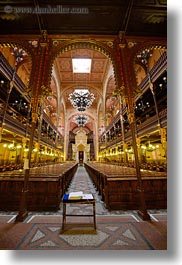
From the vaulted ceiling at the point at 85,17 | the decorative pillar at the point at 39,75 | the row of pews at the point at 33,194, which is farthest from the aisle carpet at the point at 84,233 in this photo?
the vaulted ceiling at the point at 85,17

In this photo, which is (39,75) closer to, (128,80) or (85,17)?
(85,17)

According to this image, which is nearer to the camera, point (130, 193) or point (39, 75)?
point (39, 75)

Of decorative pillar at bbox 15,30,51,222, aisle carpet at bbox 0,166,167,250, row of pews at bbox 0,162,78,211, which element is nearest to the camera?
aisle carpet at bbox 0,166,167,250

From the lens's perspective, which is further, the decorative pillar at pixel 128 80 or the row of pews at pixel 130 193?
the row of pews at pixel 130 193

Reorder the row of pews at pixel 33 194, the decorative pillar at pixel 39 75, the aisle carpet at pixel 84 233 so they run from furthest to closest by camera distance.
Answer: the row of pews at pixel 33 194 < the decorative pillar at pixel 39 75 < the aisle carpet at pixel 84 233

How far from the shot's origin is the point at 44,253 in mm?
1952

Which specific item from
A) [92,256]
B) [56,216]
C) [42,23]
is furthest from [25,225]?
[42,23]

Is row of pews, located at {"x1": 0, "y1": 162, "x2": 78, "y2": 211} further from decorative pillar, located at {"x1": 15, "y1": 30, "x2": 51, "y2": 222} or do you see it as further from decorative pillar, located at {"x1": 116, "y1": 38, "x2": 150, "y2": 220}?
decorative pillar, located at {"x1": 116, "y1": 38, "x2": 150, "y2": 220}

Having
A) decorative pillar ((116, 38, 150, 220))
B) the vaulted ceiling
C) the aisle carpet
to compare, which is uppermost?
the vaulted ceiling

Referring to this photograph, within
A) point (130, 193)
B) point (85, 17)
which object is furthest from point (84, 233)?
point (85, 17)

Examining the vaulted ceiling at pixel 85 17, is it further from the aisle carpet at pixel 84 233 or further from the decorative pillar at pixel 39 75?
the aisle carpet at pixel 84 233

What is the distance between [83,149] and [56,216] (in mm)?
31247

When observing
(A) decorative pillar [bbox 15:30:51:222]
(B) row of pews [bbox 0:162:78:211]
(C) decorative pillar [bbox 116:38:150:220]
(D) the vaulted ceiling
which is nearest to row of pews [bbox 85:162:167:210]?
(C) decorative pillar [bbox 116:38:150:220]

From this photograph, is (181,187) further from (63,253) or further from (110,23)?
(110,23)
